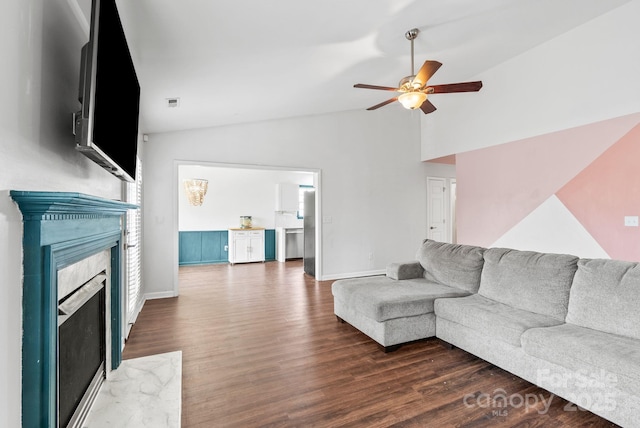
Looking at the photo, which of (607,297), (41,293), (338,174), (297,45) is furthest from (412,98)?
(41,293)

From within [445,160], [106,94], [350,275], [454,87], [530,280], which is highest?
[454,87]

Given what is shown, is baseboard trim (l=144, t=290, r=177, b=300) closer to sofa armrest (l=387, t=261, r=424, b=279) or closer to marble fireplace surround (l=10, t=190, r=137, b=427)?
sofa armrest (l=387, t=261, r=424, b=279)

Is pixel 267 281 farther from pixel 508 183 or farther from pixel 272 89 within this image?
pixel 508 183

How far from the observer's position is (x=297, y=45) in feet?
8.77

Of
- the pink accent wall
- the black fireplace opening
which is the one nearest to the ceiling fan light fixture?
the black fireplace opening

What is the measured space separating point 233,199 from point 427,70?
597cm

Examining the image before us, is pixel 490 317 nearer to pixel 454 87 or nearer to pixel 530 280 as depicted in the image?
pixel 530 280

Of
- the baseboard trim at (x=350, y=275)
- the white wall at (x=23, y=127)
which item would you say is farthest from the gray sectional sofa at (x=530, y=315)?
the white wall at (x=23, y=127)

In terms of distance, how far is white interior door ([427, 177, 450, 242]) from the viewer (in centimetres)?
662

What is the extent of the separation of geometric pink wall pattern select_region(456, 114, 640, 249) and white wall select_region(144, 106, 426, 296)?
1.11 m

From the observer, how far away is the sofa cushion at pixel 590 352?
5.40 feet

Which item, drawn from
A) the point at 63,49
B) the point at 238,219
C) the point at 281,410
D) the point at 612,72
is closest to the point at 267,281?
the point at 238,219

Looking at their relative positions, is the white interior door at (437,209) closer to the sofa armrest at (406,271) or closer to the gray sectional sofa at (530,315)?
the sofa armrest at (406,271)

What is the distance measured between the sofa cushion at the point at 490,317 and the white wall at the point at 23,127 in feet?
8.62
